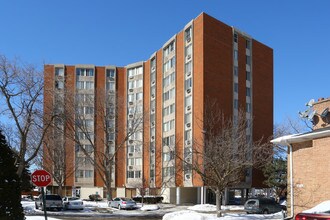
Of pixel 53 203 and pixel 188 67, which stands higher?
pixel 188 67

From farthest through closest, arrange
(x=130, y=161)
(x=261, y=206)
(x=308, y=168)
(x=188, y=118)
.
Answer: (x=130, y=161) → (x=188, y=118) → (x=261, y=206) → (x=308, y=168)

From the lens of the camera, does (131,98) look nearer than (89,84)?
Yes

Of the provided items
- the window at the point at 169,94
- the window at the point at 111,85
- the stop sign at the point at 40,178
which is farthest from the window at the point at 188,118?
the stop sign at the point at 40,178

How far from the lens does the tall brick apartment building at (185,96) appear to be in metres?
58.4

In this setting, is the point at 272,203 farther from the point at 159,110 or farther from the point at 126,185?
the point at 126,185

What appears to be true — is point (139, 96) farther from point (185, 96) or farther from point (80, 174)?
point (185, 96)

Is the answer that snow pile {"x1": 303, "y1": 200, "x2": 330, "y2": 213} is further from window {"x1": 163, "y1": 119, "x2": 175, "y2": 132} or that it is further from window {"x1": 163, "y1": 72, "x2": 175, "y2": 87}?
window {"x1": 163, "y1": 72, "x2": 175, "y2": 87}

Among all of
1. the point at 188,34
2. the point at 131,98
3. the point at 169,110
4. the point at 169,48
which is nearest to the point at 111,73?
the point at 131,98

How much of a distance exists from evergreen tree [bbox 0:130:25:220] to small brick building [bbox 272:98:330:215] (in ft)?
45.8

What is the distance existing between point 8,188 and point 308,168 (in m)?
14.8

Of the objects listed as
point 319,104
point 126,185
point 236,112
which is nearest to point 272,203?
point 319,104

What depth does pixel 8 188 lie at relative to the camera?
1280cm

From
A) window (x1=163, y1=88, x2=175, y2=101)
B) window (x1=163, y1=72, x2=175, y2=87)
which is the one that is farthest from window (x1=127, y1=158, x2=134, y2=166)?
window (x1=163, y1=72, x2=175, y2=87)

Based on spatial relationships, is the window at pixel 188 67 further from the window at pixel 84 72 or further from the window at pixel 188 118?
the window at pixel 84 72
